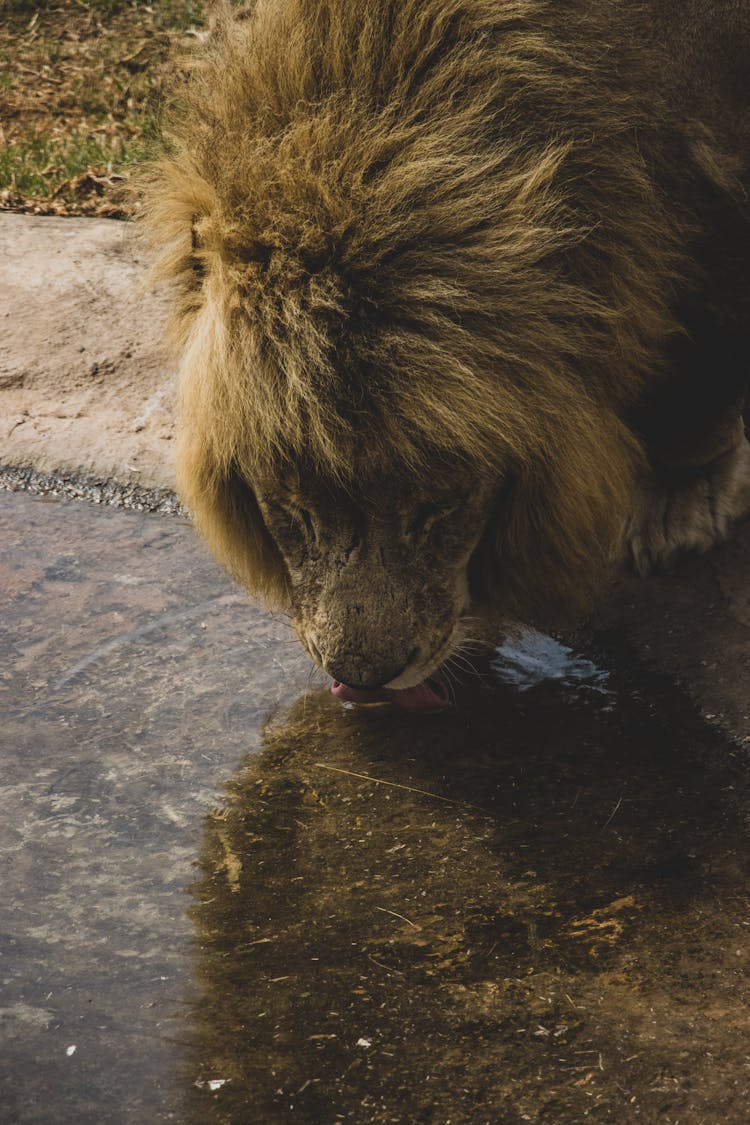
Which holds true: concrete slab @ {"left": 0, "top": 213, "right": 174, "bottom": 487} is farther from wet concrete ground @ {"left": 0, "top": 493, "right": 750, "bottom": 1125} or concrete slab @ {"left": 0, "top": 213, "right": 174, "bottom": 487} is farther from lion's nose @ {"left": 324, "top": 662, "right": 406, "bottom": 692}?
lion's nose @ {"left": 324, "top": 662, "right": 406, "bottom": 692}

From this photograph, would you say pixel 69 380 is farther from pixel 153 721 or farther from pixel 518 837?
pixel 518 837

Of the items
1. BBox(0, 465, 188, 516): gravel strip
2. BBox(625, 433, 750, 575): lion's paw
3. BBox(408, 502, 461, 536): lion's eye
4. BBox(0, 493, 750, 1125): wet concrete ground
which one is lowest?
BBox(0, 493, 750, 1125): wet concrete ground

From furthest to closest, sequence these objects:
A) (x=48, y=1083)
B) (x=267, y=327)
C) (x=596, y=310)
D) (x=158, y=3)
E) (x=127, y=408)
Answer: (x=158, y=3), (x=127, y=408), (x=596, y=310), (x=267, y=327), (x=48, y=1083)

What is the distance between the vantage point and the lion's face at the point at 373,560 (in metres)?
2.58

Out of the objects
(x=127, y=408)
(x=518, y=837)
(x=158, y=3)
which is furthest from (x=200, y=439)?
(x=158, y=3)

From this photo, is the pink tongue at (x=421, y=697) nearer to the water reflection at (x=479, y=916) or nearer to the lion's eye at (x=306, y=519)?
the water reflection at (x=479, y=916)

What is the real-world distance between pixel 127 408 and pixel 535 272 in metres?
2.21

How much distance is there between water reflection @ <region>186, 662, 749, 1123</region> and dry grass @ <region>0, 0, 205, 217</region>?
325 centimetres

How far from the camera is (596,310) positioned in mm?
2588

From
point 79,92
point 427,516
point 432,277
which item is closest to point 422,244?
point 432,277

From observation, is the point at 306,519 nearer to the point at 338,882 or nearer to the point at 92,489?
the point at 338,882

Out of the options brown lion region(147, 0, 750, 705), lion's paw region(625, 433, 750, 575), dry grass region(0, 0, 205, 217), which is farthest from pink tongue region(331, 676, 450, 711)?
dry grass region(0, 0, 205, 217)

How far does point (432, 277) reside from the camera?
241 cm

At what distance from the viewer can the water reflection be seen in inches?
79.5
